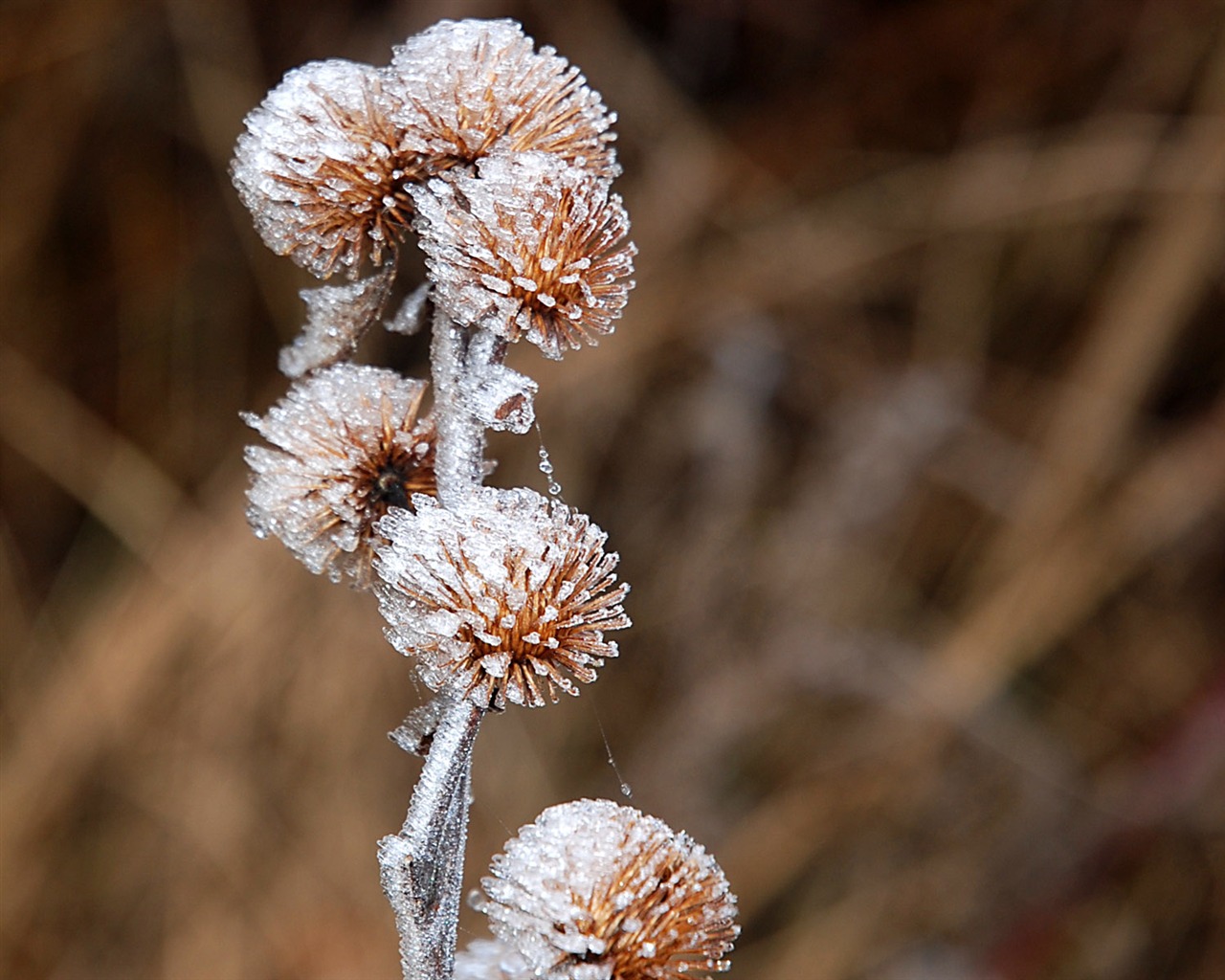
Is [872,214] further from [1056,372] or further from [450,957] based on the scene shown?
[450,957]

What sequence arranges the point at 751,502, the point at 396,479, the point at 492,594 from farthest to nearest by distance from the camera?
the point at 751,502 → the point at 396,479 → the point at 492,594

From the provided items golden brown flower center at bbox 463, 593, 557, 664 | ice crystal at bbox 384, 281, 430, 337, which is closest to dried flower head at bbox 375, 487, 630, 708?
golden brown flower center at bbox 463, 593, 557, 664

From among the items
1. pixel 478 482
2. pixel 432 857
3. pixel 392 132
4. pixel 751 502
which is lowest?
pixel 432 857

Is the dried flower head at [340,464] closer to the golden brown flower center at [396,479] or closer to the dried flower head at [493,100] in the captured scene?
the golden brown flower center at [396,479]

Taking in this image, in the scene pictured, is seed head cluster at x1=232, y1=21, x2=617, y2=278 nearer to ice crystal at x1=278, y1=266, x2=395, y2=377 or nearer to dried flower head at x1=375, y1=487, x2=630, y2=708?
ice crystal at x1=278, y1=266, x2=395, y2=377

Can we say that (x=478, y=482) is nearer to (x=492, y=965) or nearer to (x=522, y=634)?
(x=522, y=634)

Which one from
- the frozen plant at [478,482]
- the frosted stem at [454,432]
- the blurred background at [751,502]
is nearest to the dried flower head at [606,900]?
the frozen plant at [478,482]

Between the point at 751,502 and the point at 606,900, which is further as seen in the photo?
the point at 751,502

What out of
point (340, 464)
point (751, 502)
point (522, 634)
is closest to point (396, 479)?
point (340, 464)
